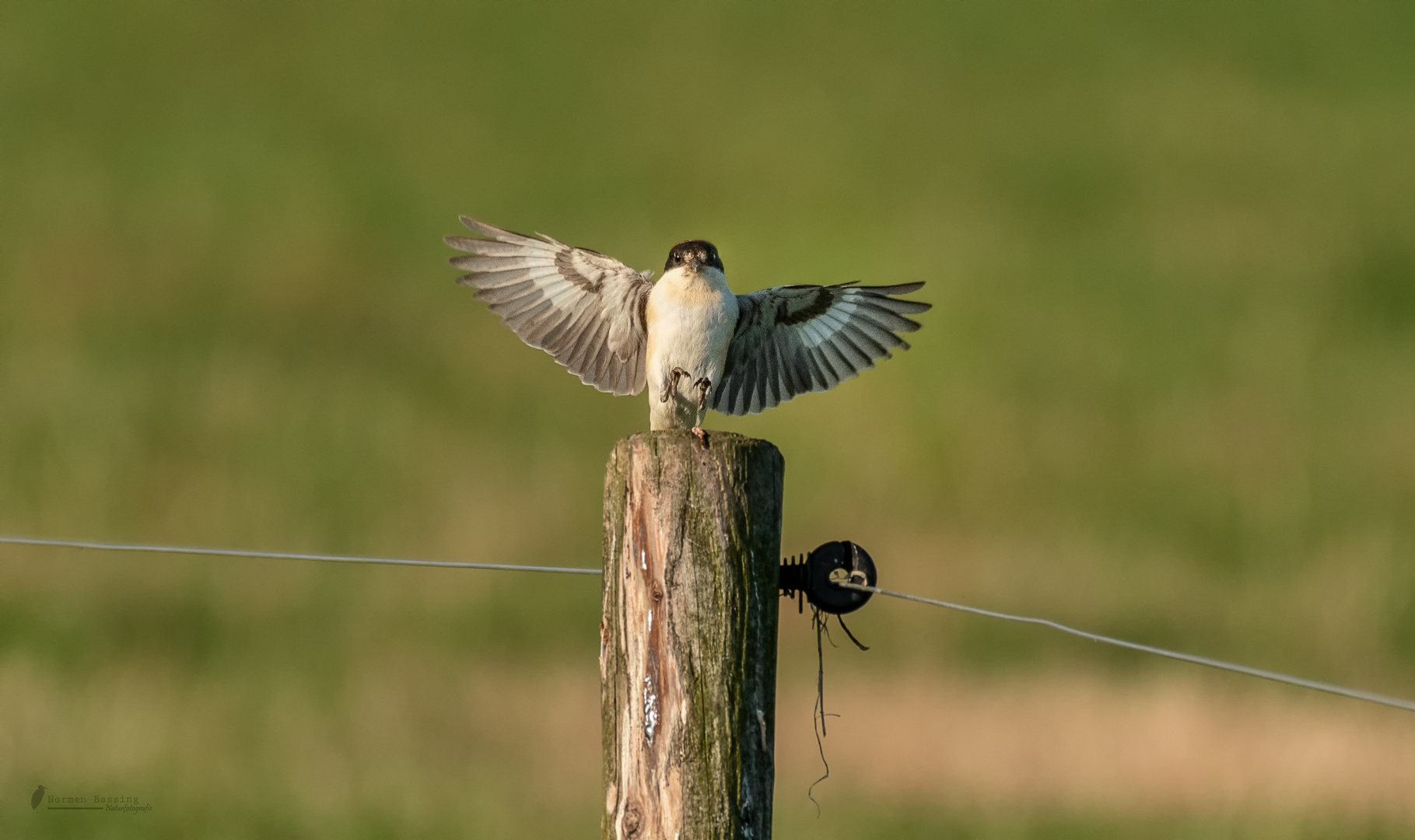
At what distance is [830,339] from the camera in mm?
5406

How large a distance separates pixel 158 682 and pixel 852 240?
9.35 m

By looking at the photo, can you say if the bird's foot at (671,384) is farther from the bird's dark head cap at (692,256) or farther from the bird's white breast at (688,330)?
the bird's dark head cap at (692,256)

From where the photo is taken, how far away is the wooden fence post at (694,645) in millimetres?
3182

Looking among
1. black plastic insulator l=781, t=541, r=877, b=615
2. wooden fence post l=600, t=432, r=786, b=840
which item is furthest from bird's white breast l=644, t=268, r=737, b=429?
wooden fence post l=600, t=432, r=786, b=840

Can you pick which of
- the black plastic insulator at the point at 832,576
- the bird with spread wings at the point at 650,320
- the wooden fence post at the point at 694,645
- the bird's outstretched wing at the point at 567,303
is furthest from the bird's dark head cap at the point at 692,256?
the wooden fence post at the point at 694,645

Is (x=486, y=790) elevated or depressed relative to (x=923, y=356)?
depressed

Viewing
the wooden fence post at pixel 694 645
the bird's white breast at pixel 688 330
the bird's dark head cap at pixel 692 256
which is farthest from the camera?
the bird's dark head cap at pixel 692 256

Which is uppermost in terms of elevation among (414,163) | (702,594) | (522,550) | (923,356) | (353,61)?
(353,61)

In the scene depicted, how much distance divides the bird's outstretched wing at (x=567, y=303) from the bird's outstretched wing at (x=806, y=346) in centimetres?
34

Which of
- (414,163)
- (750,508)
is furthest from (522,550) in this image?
(414,163)

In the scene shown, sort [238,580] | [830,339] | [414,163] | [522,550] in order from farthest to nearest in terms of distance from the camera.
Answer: [414,163]
[522,550]
[238,580]
[830,339]

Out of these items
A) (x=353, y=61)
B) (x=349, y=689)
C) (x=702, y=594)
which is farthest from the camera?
(x=353, y=61)

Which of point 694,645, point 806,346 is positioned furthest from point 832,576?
point 806,346

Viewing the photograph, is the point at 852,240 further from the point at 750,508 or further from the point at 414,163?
the point at 750,508
